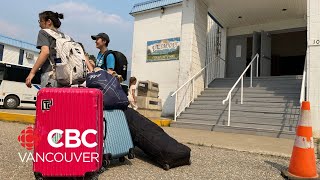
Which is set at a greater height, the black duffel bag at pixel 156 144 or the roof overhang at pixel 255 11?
the roof overhang at pixel 255 11

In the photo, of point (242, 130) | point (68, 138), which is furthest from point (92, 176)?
point (242, 130)

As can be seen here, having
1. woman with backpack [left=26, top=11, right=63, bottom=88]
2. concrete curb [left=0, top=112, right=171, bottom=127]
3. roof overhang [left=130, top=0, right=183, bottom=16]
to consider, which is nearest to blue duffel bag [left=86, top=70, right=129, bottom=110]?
woman with backpack [left=26, top=11, right=63, bottom=88]

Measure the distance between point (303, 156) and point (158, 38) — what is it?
11.1 meters

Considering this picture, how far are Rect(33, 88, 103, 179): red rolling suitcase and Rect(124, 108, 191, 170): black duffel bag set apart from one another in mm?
985

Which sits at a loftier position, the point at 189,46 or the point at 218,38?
the point at 218,38

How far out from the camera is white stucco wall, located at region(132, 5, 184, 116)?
12.9 metres

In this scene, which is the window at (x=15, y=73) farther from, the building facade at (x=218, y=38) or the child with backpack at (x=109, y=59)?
the child with backpack at (x=109, y=59)

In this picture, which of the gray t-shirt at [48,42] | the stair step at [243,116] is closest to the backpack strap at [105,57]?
the gray t-shirt at [48,42]

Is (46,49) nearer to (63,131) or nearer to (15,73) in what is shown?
(63,131)

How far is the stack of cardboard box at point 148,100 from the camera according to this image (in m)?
10.3

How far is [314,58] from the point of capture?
7016 mm

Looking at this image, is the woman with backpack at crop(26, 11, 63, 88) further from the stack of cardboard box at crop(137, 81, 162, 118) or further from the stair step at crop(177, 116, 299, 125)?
the stack of cardboard box at crop(137, 81, 162, 118)

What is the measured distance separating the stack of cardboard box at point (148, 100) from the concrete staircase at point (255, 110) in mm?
1846

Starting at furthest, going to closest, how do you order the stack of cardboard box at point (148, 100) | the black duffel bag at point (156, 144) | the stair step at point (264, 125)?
1. the stack of cardboard box at point (148, 100)
2. the stair step at point (264, 125)
3. the black duffel bag at point (156, 144)
